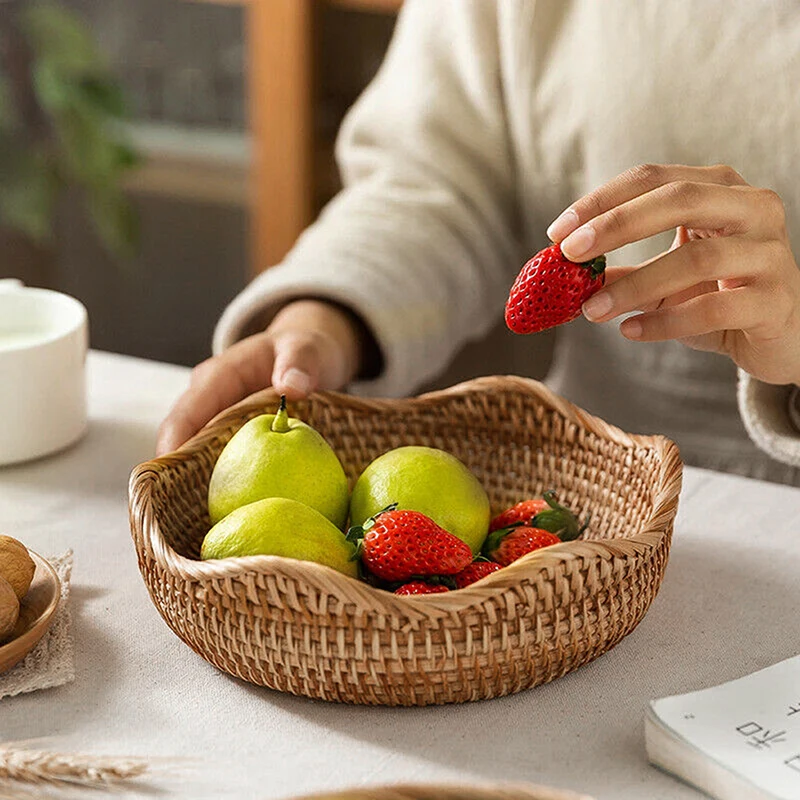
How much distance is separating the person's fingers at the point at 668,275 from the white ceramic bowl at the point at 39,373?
1.31ft

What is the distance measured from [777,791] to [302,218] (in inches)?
66.7

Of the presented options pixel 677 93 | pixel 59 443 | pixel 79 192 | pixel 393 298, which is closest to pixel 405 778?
pixel 59 443

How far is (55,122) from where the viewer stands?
225 cm

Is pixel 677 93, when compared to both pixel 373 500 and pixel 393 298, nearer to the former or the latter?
pixel 393 298

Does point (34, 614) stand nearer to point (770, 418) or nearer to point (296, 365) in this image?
point (296, 365)

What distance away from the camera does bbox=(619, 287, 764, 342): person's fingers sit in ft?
2.40

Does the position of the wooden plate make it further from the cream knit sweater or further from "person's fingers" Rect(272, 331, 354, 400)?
the cream knit sweater

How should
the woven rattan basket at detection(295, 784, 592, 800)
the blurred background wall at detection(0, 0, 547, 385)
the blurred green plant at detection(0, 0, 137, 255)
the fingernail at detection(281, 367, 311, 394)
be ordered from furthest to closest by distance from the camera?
the blurred green plant at detection(0, 0, 137, 255)
the blurred background wall at detection(0, 0, 547, 385)
the fingernail at detection(281, 367, 311, 394)
the woven rattan basket at detection(295, 784, 592, 800)

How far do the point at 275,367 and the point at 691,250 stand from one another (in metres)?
0.31

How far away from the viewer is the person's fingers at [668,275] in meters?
0.69

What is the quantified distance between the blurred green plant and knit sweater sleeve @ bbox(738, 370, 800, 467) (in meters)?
1.54

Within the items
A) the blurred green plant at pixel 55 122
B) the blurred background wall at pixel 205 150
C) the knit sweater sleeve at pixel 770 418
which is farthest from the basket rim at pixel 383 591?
the blurred green plant at pixel 55 122

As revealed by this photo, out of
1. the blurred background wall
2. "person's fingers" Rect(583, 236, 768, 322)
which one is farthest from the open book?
the blurred background wall

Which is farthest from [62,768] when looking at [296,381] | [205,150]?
[205,150]
